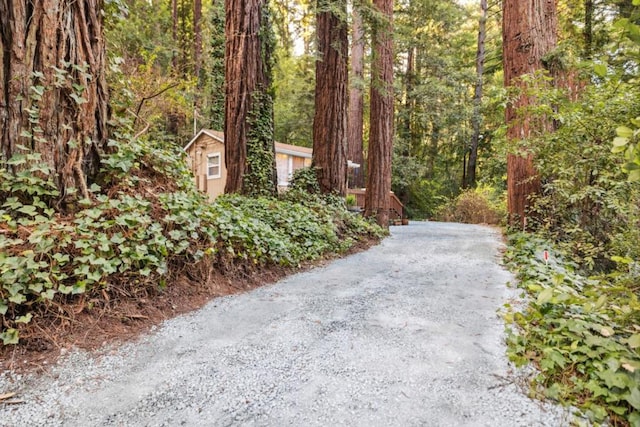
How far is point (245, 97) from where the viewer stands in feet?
18.9

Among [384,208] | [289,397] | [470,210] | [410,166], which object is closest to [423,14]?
[410,166]

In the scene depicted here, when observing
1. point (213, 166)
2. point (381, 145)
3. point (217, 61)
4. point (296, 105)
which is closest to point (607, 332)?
point (381, 145)

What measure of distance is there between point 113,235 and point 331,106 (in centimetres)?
520

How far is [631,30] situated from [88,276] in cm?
286

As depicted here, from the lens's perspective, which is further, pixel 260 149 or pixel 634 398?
pixel 260 149

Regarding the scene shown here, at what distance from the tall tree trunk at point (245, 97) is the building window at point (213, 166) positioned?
29.7 feet

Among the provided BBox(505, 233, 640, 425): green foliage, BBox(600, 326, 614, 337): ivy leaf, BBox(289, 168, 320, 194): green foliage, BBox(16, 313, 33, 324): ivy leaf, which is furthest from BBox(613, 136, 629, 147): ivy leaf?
BBox(289, 168, 320, 194): green foliage

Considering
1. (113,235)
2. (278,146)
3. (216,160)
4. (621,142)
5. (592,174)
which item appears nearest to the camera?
(621,142)

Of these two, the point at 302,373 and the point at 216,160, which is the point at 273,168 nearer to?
the point at 302,373

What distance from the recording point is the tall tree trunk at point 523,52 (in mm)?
5301

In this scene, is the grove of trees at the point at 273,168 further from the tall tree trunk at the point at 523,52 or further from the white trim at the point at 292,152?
the white trim at the point at 292,152

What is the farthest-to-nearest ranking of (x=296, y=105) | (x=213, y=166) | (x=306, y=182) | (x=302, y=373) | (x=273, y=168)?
1. (x=296, y=105)
2. (x=213, y=166)
3. (x=306, y=182)
4. (x=273, y=168)
5. (x=302, y=373)

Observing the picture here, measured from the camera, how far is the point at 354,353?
1.92 metres

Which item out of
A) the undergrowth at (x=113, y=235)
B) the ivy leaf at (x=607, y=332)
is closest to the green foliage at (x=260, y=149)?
the undergrowth at (x=113, y=235)
